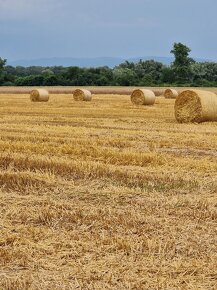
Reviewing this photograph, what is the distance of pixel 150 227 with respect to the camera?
18.9 ft

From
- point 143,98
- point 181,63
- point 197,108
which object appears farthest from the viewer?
point 181,63

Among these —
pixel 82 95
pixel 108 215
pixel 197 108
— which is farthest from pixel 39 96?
pixel 108 215

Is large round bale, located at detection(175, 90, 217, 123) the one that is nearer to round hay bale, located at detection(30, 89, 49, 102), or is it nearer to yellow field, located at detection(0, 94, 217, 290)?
yellow field, located at detection(0, 94, 217, 290)

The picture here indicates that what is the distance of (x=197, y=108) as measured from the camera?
16906 millimetres

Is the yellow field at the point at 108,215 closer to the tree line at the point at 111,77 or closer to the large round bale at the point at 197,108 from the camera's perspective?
the large round bale at the point at 197,108

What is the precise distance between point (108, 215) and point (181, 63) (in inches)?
2274

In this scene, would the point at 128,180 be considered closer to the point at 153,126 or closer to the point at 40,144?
the point at 40,144

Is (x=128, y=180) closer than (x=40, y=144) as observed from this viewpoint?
Yes

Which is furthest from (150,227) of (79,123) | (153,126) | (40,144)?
(79,123)

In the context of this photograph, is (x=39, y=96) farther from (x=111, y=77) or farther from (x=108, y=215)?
(x=111, y=77)

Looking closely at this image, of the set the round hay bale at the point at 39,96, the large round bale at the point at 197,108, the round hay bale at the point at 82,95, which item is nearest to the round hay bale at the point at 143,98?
the round hay bale at the point at 82,95

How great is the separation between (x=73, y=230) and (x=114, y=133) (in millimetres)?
7888

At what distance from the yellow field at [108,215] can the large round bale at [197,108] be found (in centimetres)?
535

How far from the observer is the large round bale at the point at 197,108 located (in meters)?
16.8
